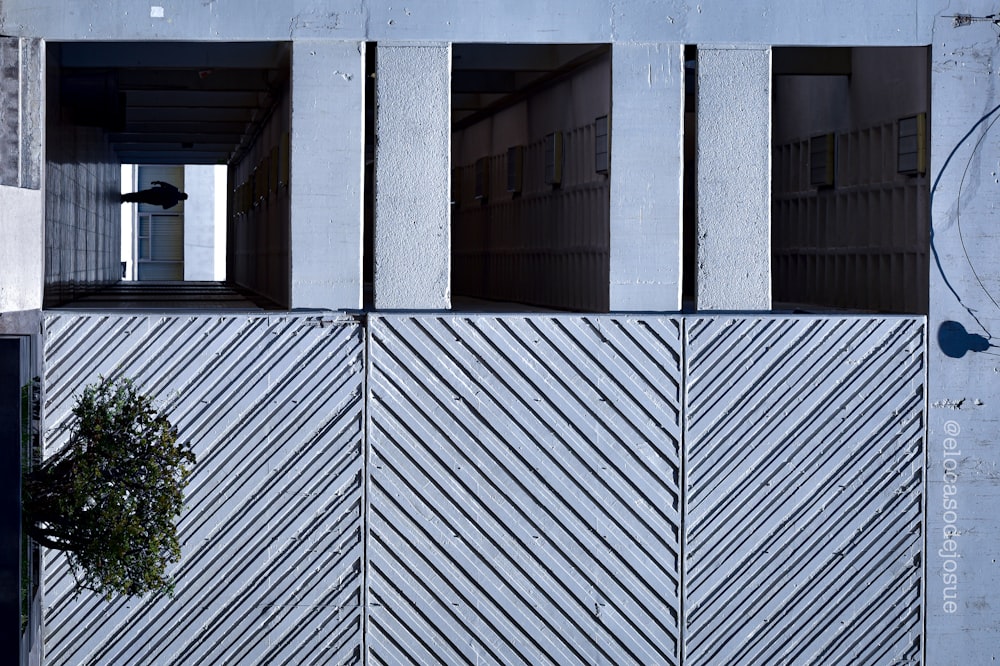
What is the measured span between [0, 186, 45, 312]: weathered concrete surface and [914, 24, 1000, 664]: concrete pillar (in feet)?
24.1

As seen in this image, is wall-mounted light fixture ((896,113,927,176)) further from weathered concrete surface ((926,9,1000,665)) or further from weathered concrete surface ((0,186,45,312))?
weathered concrete surface ((0,186,45,312))

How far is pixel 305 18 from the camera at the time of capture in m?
10.9

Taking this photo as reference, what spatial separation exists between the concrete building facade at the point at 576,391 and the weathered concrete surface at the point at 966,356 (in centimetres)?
3

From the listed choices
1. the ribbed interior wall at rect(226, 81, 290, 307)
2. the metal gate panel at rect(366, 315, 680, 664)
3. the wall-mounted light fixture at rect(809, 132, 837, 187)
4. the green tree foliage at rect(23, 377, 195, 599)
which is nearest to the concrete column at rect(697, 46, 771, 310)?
the metal gate panel at rect(366, 315, 680, 664)

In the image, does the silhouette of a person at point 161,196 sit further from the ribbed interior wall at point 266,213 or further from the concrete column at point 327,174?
the concrete column at point 327,174

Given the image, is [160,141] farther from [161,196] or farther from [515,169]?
[515,169]

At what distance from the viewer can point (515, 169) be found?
16047 millimetres

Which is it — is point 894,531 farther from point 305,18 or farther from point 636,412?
point 305,18

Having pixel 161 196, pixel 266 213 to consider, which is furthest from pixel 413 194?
pixel 161 196

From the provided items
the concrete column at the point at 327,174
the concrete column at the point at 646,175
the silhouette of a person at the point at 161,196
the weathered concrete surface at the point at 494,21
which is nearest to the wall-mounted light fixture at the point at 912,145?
the weathered concrete surface at the point at 494,21

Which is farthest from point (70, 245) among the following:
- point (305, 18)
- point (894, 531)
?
point (894, 531)

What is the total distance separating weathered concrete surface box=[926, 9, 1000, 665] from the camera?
11336 mm

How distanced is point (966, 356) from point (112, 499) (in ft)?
23.0

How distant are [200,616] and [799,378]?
17.5ft
